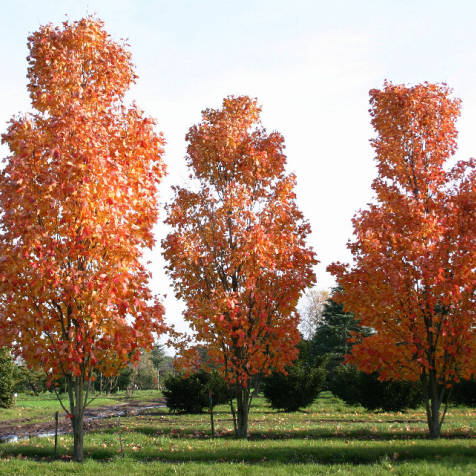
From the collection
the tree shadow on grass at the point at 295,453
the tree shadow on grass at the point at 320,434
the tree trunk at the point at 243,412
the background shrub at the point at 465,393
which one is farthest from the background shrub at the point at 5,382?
the background shrub at the point at 465,393

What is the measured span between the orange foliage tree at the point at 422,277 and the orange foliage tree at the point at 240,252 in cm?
151

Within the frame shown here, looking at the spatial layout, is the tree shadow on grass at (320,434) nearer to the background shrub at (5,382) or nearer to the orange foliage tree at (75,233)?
the orange foliage tree at (75,233)

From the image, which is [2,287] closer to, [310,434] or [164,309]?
[164,309]

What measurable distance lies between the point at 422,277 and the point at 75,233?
7393 millimetres

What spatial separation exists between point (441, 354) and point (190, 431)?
22.5 feet

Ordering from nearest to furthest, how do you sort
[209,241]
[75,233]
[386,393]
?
[75,233] < [209,241] < [386,393]

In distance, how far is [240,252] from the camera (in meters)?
10.7

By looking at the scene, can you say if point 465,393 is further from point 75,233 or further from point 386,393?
point 75,233

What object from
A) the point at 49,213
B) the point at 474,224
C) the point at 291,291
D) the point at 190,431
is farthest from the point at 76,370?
the point at 474,224

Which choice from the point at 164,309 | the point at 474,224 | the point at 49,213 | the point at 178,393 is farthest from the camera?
the point at 178,393

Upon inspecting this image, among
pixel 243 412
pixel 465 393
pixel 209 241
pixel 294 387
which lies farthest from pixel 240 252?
pixel 465 393

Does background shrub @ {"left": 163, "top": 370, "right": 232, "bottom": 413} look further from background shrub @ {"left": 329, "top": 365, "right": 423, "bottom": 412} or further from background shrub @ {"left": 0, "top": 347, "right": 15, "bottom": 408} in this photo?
background shrub @ {"left": 0, "top": 347, "right": 15, "bottom": 408}

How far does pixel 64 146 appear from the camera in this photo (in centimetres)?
732

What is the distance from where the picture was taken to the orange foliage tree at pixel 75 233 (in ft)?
23.0
